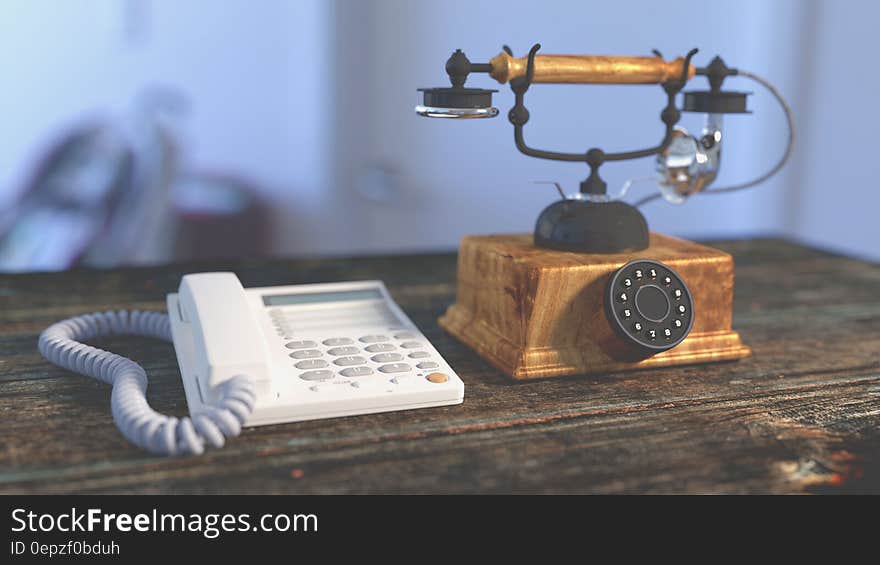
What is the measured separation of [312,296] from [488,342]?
19 cm

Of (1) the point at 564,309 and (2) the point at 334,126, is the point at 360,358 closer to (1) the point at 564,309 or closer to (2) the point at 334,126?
(1) the point at 564,309

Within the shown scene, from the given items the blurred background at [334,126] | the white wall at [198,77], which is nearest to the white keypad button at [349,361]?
the blurred background at [334,126]

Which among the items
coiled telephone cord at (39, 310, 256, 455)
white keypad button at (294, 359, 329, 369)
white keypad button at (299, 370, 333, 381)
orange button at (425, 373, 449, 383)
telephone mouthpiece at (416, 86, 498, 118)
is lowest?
coiled telephone cord at (39, 310, 256, 455)

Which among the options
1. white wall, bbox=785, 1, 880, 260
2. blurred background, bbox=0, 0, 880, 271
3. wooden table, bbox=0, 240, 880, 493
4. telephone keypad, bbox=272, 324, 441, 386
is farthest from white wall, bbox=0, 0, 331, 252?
telephone keypad, bbox=272, 324, 441, 386

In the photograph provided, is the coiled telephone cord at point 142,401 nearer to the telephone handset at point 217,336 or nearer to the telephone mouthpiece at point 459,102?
the telephone handset at point 217,336

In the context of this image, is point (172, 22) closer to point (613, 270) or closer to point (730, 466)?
point (613, 270)

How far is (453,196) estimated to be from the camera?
3148 millimetres

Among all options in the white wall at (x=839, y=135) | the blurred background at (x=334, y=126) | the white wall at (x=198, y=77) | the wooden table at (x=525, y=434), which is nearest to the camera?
the wooden table at (x=525, y=434)

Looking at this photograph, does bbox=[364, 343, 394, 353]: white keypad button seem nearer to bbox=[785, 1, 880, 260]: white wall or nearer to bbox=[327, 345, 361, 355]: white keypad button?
bbox=[327, 345, 361, 355]: white keypad button

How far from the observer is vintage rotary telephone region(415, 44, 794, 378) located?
2.59 feet

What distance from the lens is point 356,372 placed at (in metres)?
0.73

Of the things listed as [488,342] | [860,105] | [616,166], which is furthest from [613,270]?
[860,105]

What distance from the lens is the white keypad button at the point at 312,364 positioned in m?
0.74

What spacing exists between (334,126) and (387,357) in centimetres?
266
